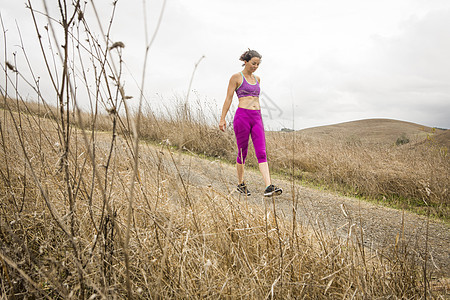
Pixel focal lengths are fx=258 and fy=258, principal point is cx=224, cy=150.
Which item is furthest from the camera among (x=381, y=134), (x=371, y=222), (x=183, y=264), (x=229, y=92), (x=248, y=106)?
(x=381, y=134)

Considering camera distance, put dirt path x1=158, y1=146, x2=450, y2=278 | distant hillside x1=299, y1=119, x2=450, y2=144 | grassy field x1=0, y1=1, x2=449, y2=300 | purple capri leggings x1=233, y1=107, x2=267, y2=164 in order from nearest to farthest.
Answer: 1. grassy field x1=0, y1=1, x2=449, y2=300
2. dirt path x1=158, y1=146, x2=450, y2=278
3. purple capri leggings x1=233, y1=107, x2=267, y2=164
4. distant hillside x1=299, y1=119, x2=450, y2=144

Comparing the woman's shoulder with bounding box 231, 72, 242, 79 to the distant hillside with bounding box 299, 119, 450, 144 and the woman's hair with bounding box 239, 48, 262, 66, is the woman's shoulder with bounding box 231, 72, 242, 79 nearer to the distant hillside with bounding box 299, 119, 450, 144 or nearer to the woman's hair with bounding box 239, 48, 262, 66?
the woman's hair with bounding box 239, 48, 262, 66

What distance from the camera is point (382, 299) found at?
130 centimetres

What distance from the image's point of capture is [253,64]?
375 centimetres

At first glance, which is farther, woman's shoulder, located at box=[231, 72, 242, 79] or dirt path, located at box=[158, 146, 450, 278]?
woman's shoulder, located at box=[231, 72, 242, 79]

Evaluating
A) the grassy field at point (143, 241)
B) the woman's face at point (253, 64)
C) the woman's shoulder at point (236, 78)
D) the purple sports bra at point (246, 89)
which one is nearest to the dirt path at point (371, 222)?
the grassy field at point (143, 241)

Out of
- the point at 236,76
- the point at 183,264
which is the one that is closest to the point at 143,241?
the point at 183,264

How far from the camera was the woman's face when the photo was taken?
12.2 ft

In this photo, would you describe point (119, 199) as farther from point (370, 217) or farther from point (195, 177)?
point (370, 217)

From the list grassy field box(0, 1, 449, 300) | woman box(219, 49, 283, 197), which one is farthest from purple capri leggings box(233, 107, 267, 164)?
grassy field box(0, 1, 449, 300)

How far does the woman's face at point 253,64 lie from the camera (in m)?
3.73

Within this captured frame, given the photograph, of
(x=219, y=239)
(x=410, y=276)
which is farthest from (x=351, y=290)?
(x=219, y=239)

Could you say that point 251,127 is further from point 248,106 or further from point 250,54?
point 250,54

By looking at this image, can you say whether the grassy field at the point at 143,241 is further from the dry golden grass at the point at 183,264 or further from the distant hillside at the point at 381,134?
the distant hillside at the point at 381,134
